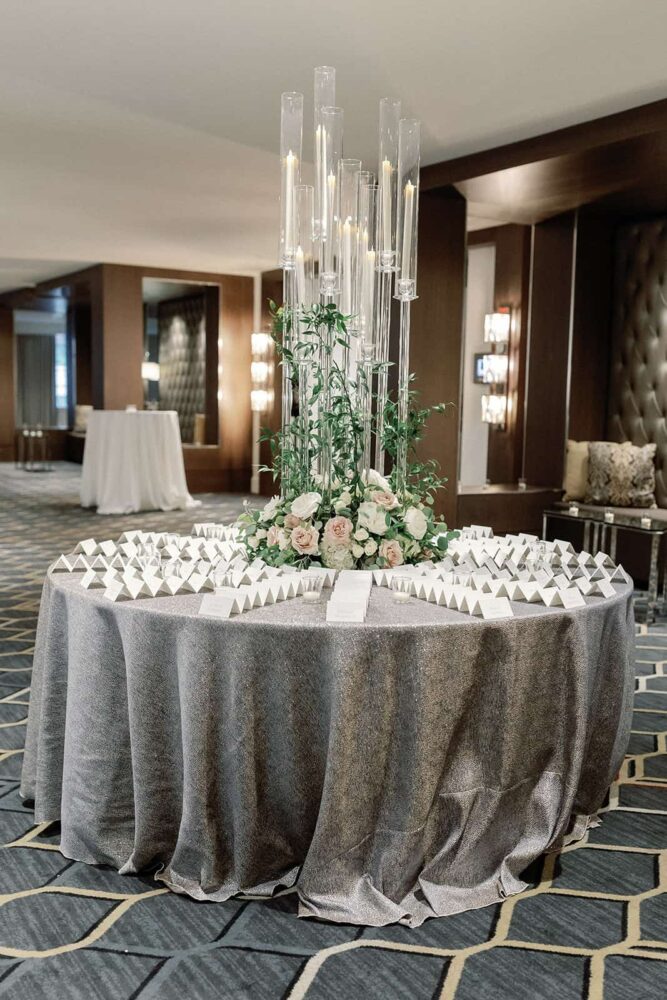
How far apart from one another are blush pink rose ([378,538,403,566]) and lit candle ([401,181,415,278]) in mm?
861

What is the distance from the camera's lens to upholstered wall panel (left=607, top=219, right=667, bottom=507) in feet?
23.0

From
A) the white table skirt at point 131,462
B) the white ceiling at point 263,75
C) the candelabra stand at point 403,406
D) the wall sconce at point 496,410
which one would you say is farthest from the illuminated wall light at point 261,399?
the candelabra stand at point 403,406

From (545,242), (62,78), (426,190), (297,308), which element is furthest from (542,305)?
(297,308)

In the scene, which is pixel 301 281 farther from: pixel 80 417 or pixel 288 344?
pixel 80 417

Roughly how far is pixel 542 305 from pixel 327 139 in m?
5.13

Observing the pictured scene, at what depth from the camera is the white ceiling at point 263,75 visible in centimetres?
405

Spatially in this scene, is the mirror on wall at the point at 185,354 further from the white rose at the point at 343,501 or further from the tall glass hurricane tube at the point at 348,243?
the white rose at the point at 343,501

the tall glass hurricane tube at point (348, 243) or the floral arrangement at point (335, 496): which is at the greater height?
the tall glass hurricane tube at point (348, 243)

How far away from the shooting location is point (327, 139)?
279cm

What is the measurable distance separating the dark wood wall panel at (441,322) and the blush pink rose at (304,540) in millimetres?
4267

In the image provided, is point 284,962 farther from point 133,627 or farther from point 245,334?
point 245,334

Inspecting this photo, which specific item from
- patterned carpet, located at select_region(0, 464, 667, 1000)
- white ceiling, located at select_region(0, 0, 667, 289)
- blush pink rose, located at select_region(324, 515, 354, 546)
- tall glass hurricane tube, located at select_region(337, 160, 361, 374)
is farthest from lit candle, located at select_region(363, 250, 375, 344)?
patterned carpet, located at select_region(0, 464, 667, 1000)

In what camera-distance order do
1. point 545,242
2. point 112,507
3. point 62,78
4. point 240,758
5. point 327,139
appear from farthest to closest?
point 112,507 → point 545,242 → point 62,78 → point 327,139 → point 240,758

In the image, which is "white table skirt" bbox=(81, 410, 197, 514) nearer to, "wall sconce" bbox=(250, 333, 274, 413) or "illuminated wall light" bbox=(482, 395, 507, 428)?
"wall sconce" bbox=(250, 333, 274, 413)
